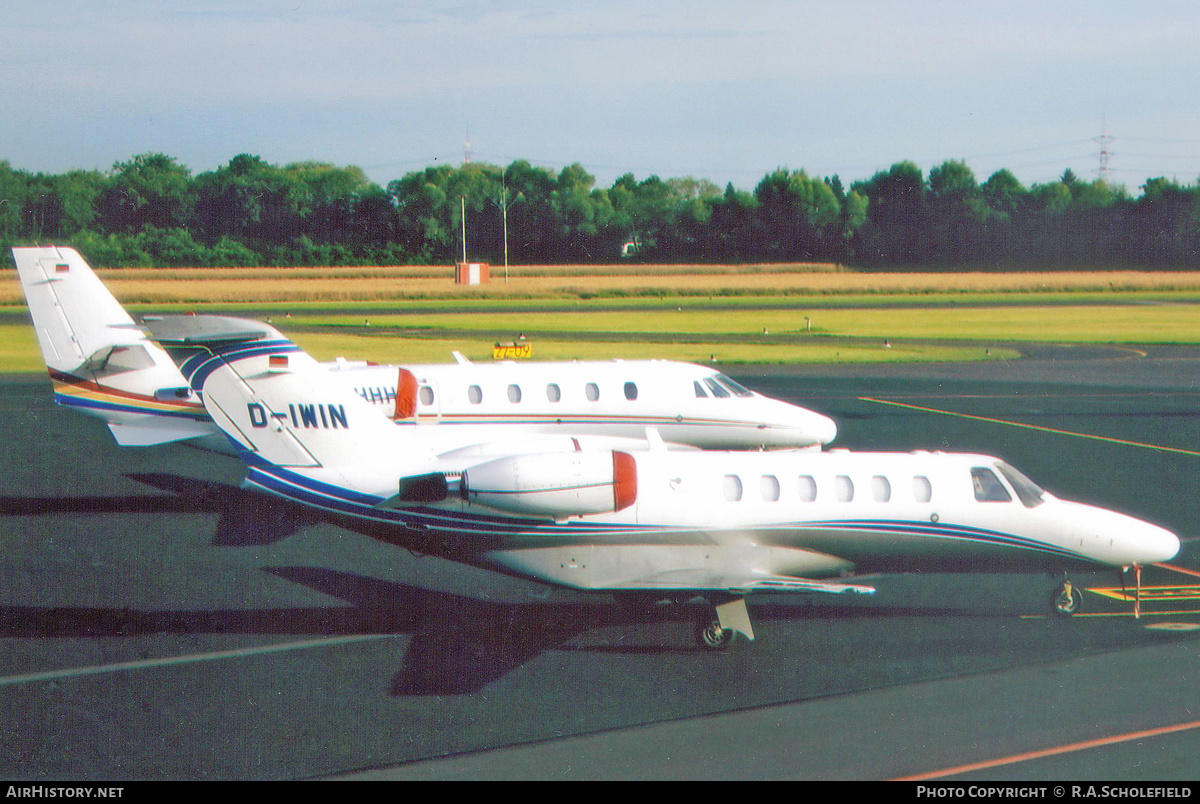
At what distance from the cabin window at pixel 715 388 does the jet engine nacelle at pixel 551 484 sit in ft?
40.2

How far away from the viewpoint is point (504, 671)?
581 inches

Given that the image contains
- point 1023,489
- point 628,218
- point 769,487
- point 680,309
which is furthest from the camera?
point 628,218

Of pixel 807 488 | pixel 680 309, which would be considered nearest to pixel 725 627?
pixel 807 488

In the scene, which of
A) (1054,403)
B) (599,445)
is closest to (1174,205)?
(1054,403)

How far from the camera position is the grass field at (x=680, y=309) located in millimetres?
62250

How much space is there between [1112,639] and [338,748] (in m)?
11.0

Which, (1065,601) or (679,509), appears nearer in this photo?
(679,509)

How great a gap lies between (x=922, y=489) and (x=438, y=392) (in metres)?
13.0

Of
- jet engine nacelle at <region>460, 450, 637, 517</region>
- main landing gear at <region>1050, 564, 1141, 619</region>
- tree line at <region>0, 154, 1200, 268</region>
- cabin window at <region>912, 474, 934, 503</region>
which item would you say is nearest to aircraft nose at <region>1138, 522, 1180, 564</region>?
main landing gear at <region>1050, 564, 1141, 619</region>

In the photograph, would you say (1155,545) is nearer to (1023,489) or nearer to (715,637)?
(1023,489)

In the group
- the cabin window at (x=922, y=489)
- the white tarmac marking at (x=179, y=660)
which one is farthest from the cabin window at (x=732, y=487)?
the white tarmac marking at (x=179, y=660)

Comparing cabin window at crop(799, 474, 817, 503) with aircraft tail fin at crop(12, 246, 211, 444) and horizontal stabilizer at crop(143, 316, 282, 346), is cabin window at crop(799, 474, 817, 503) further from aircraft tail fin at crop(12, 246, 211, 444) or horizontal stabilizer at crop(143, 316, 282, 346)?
aircraft tail fin at crop(12, 246, 211, 444)

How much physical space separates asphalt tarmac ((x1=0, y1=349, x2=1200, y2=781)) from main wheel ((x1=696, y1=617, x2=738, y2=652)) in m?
0.17

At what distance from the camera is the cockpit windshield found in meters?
16.7
